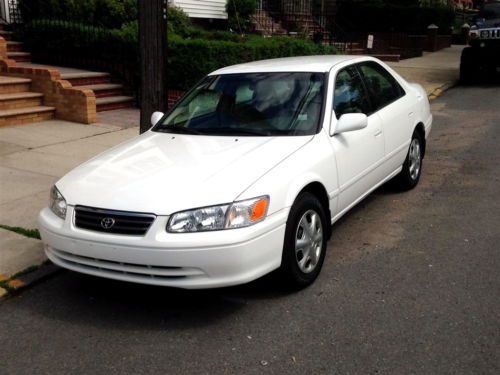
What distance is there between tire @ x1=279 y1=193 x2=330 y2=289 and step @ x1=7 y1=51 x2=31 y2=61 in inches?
361

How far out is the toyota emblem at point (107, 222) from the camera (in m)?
3.69

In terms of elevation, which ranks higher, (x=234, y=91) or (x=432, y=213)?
(x=234, y=91)

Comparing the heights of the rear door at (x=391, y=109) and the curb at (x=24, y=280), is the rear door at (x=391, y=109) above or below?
above

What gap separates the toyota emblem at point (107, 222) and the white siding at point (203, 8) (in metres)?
12.3

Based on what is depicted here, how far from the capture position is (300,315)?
3859 millimetres

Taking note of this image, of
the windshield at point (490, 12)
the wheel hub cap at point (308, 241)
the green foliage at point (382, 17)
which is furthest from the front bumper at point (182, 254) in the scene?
the green foliage at point (382, 17)

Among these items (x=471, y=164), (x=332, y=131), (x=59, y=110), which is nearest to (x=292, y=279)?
(x=332, y=131)

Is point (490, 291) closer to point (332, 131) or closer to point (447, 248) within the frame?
point (447, 248)

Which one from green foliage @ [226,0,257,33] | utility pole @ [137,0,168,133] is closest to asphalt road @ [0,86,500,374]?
utility pole @ [137,0,168,133]

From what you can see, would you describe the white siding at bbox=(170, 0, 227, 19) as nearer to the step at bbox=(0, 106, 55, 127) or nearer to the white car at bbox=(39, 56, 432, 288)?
the step at bbox=(0, 106, 55, 127)

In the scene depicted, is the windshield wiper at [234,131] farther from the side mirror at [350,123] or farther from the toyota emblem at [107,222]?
the toyota emblem at [107,222]

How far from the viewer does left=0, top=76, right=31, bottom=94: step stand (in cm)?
955

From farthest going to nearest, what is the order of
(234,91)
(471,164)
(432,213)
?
(471,164), (432,213), (234,91)

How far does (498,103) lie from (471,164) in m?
6.17
